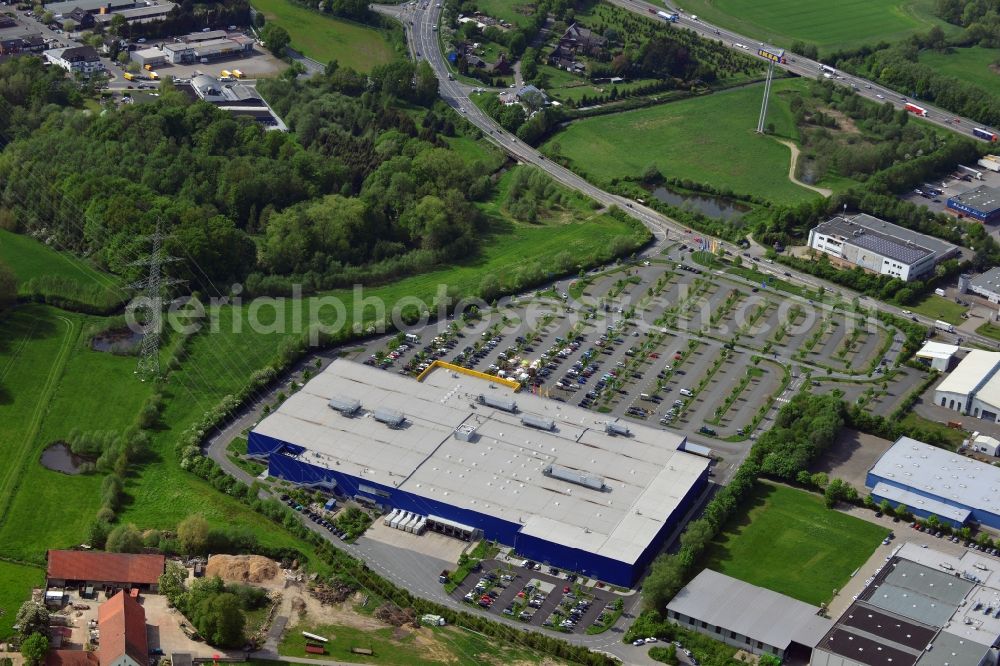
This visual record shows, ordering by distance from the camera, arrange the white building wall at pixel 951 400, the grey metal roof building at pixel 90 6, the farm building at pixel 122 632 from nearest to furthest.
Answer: the farm building at pixel 122 632 < the white building wall at pixel 951 400 < the grey metal roof building at pixel 90 6

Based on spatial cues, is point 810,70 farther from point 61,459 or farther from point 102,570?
point 102,570

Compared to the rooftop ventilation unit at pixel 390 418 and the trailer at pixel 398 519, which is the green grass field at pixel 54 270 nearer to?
the rooftop ventilation unit at pixel 390 418

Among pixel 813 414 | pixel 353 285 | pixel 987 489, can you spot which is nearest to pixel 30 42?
pixel 353 285

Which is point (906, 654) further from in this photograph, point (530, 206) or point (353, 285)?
point (530, 206)

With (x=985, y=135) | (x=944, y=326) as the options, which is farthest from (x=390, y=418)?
(x=985, y=135)

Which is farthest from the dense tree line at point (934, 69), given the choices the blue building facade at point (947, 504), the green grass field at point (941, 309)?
the blue building facade at point (947, 504)
